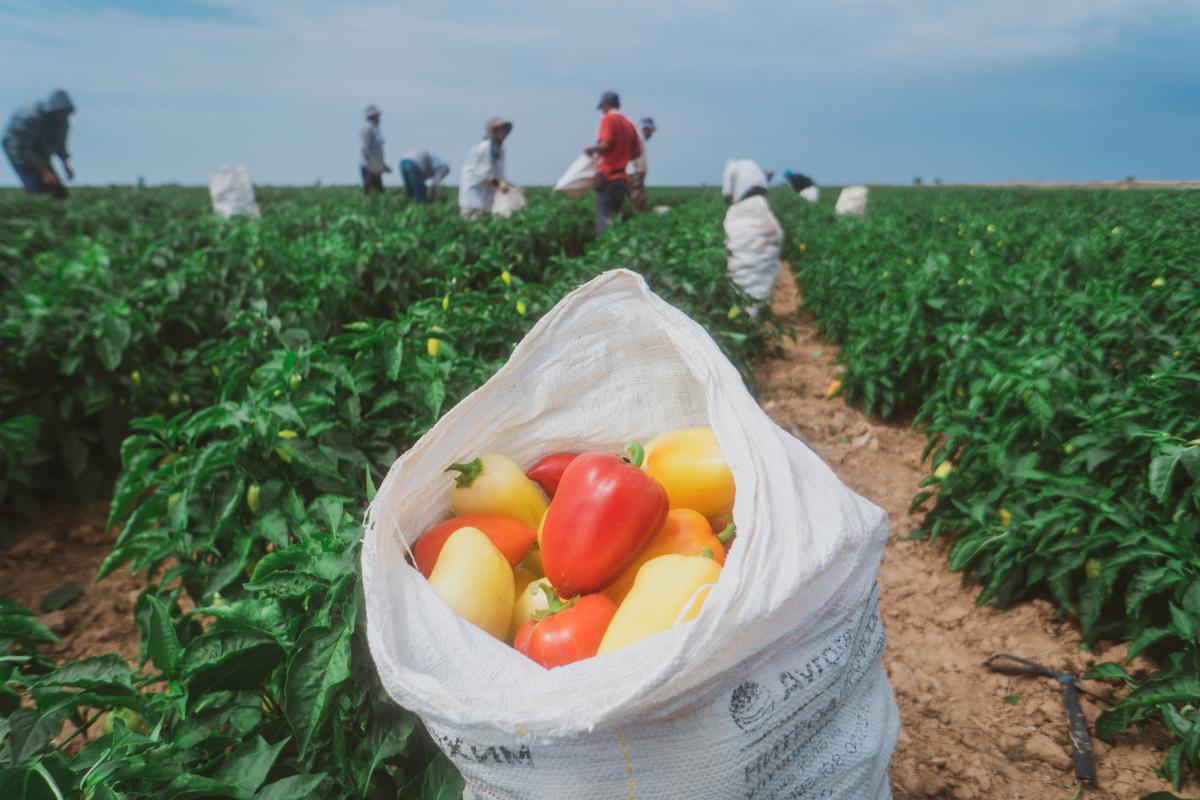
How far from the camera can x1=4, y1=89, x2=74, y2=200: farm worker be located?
10562mm

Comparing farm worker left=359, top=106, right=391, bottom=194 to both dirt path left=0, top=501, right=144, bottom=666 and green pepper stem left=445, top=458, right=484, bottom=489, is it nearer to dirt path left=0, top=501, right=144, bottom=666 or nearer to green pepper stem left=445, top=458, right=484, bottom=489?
dirt path left=0, top=501, right=144, bottom=666

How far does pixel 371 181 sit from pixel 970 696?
46.2 feet

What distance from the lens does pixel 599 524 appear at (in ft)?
4.31

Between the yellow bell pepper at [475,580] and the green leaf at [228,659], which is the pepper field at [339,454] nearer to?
the green leaf at [228,659]

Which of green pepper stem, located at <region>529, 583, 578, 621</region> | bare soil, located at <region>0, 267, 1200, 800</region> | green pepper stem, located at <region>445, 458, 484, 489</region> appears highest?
green pepper stem, located at <region>445, 458, 484, 489</region>

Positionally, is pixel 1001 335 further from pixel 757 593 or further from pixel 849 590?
pixel 757 593

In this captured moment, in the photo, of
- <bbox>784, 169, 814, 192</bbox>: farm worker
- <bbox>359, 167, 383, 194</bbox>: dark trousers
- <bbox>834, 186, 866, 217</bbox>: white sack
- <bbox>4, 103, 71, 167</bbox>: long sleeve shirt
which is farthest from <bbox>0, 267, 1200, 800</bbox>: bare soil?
<bbox>784, 169, 814, 192</bbox>: farm worker

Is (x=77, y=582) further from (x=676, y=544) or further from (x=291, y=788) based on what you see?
(x=676, y=544)

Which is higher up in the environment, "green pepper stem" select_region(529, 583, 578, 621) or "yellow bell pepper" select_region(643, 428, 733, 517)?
"yellow bell pepper" select_region(643, 428, 733, 517)

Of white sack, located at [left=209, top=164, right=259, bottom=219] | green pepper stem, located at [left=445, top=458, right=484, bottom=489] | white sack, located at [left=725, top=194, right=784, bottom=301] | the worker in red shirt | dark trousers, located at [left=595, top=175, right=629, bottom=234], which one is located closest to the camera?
green pepper stem, located at [left=445, top=458, right=484, bottom=489]

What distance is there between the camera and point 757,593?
0.99 meters

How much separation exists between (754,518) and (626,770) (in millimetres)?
388

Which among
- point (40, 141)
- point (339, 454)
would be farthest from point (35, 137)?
point (339, 454)

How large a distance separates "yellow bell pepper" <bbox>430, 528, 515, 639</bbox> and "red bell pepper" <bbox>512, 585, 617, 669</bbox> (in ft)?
0.19
